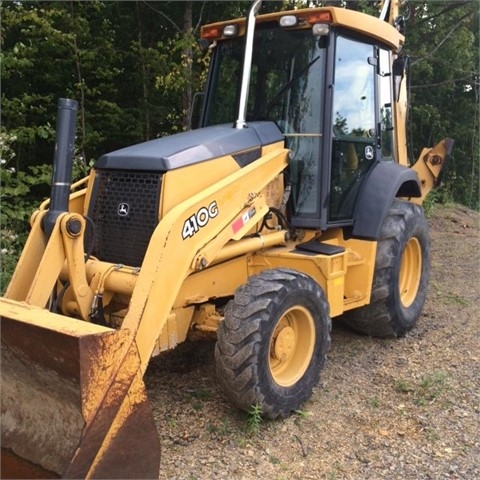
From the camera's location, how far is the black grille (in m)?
3.52

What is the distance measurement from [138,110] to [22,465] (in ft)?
23.9

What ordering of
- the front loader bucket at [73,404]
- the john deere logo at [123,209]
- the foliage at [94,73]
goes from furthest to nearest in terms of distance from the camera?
the foliage at [94,73] < the john deere logo at [123,209] < the front loader bucket at [73,404]

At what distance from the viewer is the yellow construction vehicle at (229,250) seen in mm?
2707

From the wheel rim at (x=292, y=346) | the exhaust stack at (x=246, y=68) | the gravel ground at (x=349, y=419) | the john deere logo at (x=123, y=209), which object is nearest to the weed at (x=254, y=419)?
the gravel ground at (x=349, y=419)

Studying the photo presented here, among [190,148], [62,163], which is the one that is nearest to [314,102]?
[190,148]

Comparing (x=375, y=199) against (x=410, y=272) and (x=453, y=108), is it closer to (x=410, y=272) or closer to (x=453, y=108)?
(x=410, y=272)

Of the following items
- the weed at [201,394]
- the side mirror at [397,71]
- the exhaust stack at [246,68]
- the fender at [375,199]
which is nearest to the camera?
the weed at [201,394]

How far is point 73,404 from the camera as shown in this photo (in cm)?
264

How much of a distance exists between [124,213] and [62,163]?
0.51 m

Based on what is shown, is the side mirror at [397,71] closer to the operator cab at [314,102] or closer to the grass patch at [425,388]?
the operator cab at [314,102]

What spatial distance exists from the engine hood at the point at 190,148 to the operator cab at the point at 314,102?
0.23 meters

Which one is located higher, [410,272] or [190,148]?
[190,148]

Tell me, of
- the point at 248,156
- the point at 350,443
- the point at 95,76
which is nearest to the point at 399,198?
the point at 248,156

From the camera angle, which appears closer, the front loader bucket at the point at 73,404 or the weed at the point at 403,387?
the front loader bucket at the point at 73,404
